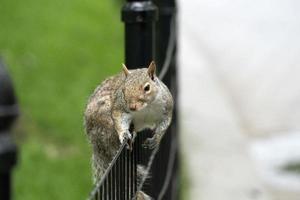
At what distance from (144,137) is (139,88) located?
215 millimetres

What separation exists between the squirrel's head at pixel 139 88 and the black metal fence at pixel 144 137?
9 cm

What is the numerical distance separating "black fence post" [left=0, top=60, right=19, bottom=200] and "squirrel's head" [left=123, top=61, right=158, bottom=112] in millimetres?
450

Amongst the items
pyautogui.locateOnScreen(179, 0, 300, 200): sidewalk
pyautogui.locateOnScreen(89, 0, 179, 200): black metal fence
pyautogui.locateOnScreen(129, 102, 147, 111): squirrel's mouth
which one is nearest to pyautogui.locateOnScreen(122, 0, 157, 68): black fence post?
pyautogui.locateOnScreen(89, 0, 179, 200): black metal fence

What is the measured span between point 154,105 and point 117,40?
225 inches

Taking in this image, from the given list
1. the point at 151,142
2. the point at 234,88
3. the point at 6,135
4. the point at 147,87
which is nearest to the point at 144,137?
the point at 151,142

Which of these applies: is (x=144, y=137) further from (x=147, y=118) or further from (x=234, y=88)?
(x=234, y=88)

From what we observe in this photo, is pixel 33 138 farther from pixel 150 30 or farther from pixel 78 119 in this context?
pixel 150 30

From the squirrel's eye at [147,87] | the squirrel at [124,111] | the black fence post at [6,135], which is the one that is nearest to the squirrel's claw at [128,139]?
the squirrel at [124,111]

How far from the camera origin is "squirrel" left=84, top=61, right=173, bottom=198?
246cm

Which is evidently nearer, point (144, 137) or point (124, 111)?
point (124, 111)

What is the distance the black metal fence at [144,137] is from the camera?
2056 millimetres

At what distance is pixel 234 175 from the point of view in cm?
612

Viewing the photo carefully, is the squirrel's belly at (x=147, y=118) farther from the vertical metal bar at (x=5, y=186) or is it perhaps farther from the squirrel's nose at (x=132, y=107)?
the vertical metal bar at (x=5, y=186)

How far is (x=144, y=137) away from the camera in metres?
2.64
